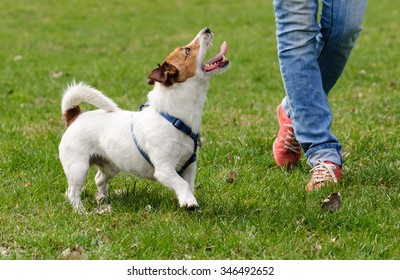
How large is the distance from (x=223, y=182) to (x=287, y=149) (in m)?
0.67

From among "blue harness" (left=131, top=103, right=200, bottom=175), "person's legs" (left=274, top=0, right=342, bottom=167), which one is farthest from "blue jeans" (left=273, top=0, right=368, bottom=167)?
"blue harness" (left=131, top=103, right=200, bottom=175)

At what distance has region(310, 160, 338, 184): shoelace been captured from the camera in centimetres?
453

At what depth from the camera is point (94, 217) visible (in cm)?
399

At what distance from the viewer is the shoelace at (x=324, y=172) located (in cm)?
453

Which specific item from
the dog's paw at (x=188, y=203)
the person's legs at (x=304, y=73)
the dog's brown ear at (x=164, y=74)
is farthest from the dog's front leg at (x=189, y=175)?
the person's legs at (x=304, y=73)

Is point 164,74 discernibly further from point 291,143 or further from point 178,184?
point 291,143

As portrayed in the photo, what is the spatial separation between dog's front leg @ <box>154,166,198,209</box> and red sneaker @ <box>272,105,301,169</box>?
1.23 m

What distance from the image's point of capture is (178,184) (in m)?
3.99

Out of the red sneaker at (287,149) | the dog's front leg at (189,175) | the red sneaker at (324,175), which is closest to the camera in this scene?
the dog's front leg at (189,175)

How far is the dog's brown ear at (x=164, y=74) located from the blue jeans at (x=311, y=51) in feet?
2.96

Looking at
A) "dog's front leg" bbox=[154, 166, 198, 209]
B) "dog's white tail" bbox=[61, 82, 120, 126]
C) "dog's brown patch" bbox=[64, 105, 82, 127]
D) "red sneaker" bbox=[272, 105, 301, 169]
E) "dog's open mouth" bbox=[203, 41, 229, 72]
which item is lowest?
"red sneaker" bbox=[272, 105, 301, 169]

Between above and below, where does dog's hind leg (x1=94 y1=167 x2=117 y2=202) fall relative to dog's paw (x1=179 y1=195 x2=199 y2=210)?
below

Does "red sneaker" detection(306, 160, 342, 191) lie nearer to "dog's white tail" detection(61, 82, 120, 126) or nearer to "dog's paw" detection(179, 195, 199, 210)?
"dog's paw" detection(179, 195, 199, 210)

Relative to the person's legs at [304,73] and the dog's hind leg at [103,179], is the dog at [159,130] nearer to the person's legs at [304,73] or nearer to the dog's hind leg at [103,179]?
the dog's hind leg at [103,179]
